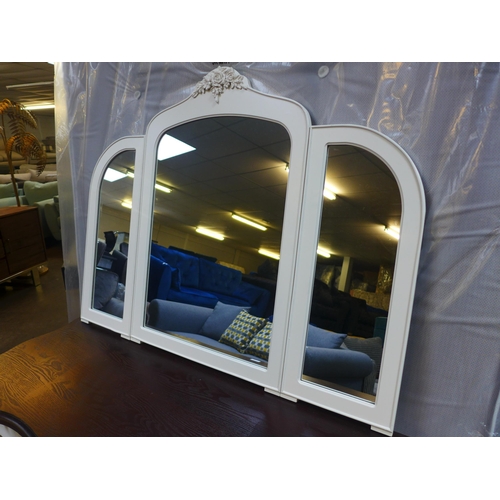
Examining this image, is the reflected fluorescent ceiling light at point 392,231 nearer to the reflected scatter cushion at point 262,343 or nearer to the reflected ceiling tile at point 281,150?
the reflected ceiling tile at point 281,150

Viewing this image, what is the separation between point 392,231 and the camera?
1.01 m

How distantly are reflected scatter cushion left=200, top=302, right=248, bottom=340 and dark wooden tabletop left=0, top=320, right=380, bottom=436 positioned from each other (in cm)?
13

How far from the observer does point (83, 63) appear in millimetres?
1779

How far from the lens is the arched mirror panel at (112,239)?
1.53 meters

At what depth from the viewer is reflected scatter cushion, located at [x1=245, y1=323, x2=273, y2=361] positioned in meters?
1.20

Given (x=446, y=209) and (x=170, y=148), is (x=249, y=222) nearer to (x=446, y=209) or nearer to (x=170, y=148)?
(x=170, y=148)

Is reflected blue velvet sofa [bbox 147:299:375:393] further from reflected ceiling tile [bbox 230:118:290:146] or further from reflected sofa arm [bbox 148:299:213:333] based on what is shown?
reflected ceiling tile [bbox 230:118:290:146]

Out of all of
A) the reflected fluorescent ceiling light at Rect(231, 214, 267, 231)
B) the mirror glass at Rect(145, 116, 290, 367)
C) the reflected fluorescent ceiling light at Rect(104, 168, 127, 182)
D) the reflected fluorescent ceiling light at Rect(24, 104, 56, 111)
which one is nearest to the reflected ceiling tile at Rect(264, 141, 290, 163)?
the mirror glass at Rect(145, 116, 290, 367)

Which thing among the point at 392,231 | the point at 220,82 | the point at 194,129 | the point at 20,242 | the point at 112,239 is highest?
the point at 220,82

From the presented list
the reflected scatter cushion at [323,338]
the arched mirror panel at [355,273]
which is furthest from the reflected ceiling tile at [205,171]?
the reflected scatter cushion at [323,338]

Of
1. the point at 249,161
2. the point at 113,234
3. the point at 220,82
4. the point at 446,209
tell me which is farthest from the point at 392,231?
the point at 113,234

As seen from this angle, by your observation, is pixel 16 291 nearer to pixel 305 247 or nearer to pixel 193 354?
pixel 193 354

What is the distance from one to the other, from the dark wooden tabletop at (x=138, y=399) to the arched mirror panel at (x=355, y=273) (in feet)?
0.33

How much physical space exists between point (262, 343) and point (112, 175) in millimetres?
999
